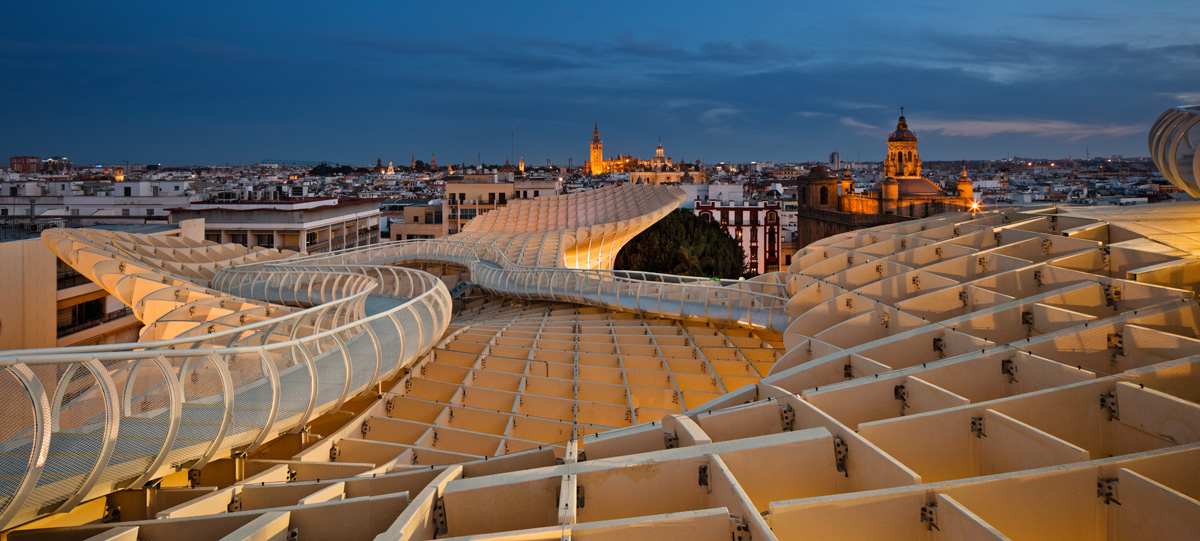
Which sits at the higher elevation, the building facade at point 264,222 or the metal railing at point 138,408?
the building facade at point 264,222

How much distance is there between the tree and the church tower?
56373 mm

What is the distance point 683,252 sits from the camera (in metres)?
47.7

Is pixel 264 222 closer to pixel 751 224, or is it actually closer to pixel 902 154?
pixel 751 224

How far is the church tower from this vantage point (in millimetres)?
104319

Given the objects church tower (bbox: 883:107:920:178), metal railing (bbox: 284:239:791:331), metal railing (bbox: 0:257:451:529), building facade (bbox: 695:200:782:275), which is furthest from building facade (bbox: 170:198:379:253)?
church tower (bbox: 883:107:920:178)

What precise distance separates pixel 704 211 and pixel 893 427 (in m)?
82.4

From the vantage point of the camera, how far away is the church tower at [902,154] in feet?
342

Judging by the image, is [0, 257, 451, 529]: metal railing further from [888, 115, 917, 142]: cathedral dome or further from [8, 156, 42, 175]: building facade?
[8, 156, 42, 175]: building facade

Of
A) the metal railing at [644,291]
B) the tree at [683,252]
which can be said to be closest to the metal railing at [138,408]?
the metal railing at [644,291]

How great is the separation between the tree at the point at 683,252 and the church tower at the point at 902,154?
56.4 metres

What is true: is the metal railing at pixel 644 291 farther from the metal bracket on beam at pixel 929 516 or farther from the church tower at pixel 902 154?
the church tower at pixel 902 154

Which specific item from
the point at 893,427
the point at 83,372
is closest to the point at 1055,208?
the point at 893,427

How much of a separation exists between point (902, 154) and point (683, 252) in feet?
234

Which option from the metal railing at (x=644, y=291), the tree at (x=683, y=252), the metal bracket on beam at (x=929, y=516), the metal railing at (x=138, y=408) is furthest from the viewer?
the tree at (x=683, y=252)
